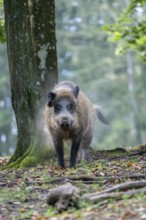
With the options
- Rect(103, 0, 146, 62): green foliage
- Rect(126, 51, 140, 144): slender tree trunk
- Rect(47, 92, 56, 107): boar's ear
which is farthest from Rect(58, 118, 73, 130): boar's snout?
Rect(126, 51, 140, 144): slender tree trunk

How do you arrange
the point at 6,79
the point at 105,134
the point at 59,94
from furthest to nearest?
the point at 105,134 → the point at 6,79 → the point at 59,94

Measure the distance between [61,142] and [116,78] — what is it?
119ft

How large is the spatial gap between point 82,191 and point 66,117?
3103 mm

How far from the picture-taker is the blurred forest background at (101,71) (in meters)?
44.7

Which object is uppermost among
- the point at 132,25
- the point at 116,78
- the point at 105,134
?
the point at 132,25

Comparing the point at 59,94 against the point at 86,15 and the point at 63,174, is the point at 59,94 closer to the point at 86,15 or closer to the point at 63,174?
the point at 63,174

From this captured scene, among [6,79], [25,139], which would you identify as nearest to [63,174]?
[25,139]

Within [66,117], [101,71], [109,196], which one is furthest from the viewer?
[101,71]

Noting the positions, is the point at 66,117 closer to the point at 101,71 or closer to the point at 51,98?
the point at 51,98

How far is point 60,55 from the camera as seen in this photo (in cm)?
4669

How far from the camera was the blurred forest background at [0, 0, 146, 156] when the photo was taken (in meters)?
44.7

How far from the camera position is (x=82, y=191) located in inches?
316

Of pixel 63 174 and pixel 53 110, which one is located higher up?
pixel 53 110

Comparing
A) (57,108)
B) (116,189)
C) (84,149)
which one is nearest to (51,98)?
(57,108)
